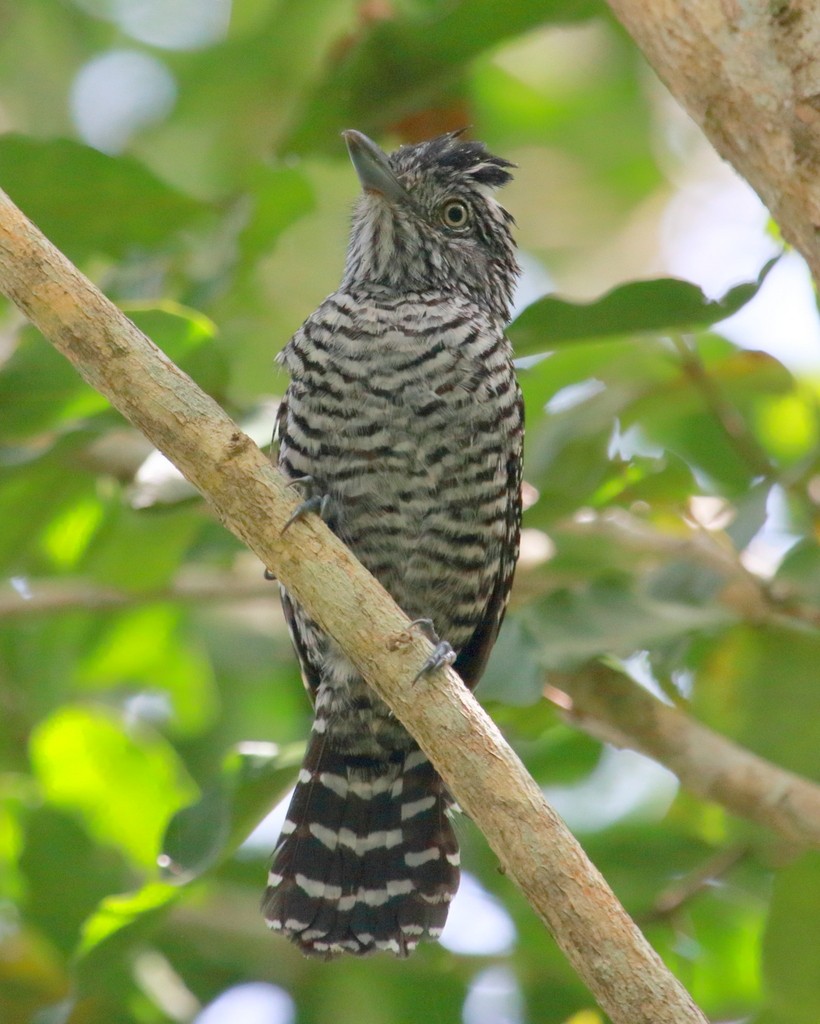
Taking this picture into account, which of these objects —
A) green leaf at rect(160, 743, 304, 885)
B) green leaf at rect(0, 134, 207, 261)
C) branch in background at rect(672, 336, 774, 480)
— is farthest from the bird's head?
green leaf at rect(160, 743, 304, 885)

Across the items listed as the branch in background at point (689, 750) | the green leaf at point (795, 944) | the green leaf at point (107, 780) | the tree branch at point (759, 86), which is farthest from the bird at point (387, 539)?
the green leaf at point (107, 780)

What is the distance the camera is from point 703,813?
4266 mm

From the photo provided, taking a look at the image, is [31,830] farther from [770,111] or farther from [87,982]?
[770,111]

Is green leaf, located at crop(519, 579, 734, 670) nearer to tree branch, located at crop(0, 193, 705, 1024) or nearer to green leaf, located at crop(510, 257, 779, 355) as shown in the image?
green leaf, located at crop(510, 257, 779, 355)

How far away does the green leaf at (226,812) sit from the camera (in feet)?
10.4

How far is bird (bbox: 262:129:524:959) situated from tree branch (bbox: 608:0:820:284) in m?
0.93

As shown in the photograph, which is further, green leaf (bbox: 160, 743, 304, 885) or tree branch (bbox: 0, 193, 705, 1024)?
green leaf (bbox: 160, 743, 304, 885)

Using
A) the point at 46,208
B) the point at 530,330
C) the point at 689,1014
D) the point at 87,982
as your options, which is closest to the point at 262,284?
the point at 46,208

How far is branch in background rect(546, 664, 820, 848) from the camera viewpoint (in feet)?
10.3

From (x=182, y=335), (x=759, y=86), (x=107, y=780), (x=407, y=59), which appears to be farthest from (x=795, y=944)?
(x=407, y=59)

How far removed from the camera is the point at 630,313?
334cm

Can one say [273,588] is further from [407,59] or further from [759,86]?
[759,86]

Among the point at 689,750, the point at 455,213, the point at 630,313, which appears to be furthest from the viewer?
the point at 455,213

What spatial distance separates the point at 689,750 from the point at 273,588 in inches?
52.2
